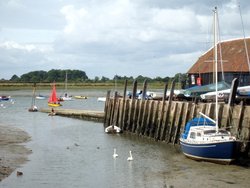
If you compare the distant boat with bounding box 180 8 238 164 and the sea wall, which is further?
the sea wall

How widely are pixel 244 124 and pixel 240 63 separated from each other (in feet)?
76.1

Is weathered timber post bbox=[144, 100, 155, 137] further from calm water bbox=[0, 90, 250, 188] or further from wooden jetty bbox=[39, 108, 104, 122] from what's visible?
wooden jetty bbox=[39, 108, 104, 122]


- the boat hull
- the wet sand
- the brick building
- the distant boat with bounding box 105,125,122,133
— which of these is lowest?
the wet sand

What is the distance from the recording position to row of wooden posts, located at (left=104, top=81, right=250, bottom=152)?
101ft

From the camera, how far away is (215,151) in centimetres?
2859

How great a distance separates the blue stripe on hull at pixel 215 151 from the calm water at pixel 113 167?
1.59 feet

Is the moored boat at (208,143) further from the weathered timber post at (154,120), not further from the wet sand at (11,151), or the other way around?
the wet sand at (11,151)

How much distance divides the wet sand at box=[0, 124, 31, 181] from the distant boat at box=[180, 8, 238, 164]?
34.9 ft

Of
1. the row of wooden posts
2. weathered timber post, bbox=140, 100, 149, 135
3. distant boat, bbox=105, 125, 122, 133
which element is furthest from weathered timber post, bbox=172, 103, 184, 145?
distant boat, bbox=105, 125, 122, 133

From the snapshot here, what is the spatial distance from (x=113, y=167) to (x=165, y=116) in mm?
11328

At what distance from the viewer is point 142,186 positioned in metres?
24.8

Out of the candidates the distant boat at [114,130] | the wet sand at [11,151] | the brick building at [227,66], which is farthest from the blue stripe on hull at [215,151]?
the brick building at [227,66]

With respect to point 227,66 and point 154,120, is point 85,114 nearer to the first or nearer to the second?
point 227,66

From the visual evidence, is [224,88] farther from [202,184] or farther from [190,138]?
[202,184]
